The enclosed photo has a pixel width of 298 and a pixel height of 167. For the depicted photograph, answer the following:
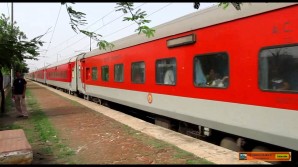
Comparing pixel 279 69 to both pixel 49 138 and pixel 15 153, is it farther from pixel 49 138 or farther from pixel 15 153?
pixel 49 138

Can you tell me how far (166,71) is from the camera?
889cm

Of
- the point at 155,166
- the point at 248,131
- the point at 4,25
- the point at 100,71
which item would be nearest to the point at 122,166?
the point at 155,166

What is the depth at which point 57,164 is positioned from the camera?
580 cm

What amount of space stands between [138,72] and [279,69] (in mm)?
6063

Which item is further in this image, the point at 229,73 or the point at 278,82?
the point at 229,73

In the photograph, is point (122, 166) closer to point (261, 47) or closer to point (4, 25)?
point (261, 47)

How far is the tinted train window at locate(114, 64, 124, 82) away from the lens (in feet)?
41.7

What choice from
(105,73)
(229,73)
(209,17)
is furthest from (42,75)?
(229,73)

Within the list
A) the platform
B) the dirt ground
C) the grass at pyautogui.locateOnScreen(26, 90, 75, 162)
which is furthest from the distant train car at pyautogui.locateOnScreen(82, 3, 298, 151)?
the platform

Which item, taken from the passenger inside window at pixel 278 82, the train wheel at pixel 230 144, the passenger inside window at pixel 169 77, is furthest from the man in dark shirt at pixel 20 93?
the passenger inside window at pixel 278 82

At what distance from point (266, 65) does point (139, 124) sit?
4.98 m

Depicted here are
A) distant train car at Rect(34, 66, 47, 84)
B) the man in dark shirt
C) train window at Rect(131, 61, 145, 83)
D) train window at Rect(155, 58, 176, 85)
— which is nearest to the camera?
train window at Rect(155, 58, 176, 85)

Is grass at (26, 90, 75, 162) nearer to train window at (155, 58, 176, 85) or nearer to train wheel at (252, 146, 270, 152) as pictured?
train window at (155, 58, 176, 85)

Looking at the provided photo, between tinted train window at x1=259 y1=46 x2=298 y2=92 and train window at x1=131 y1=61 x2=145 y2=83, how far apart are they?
520 centimetres
